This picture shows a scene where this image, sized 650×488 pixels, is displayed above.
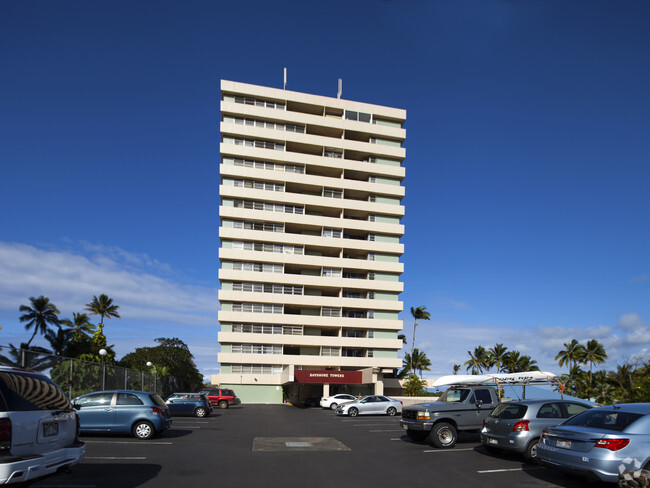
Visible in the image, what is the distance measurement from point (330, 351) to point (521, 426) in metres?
49.2

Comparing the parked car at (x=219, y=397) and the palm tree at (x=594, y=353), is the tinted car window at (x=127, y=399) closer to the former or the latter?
the parked car at (x=219, y=397)

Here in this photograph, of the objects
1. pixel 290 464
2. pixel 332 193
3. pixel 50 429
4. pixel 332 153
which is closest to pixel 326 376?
pixel 332 193

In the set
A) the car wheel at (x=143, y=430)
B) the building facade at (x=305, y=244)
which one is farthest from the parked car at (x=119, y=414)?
the building facade at (x=305, y=244)

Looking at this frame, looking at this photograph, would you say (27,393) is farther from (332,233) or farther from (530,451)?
(332,233)

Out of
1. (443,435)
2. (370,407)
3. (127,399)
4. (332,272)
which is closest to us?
(443,435)

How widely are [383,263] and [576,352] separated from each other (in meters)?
35.3

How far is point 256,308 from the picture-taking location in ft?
195

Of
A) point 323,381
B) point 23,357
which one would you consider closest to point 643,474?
point 23,357

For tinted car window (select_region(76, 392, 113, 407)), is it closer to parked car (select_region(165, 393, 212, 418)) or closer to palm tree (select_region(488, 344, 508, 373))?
parked car (select_region(165, 393, 212, 418))

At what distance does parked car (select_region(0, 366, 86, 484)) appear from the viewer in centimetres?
682

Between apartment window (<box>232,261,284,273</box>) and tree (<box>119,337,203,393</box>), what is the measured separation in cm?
1854

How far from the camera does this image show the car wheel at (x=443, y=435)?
1527 cm

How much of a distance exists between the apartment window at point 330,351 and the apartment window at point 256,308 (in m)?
7.22

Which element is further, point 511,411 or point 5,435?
point 511,411
